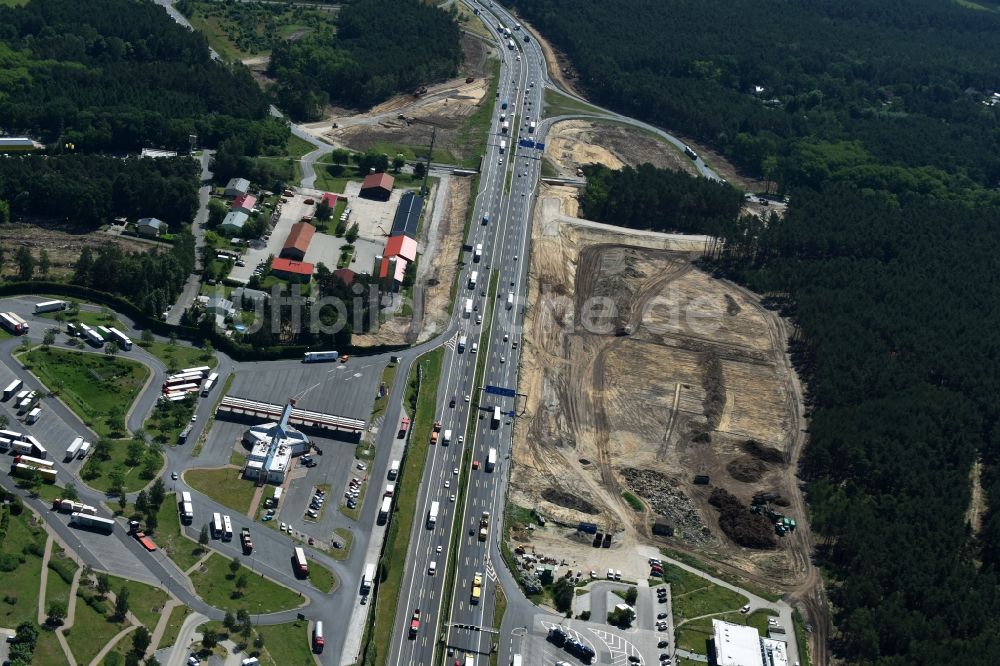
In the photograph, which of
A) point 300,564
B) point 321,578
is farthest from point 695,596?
point 300,564

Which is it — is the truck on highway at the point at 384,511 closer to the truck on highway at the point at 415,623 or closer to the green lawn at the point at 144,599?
the truck on highway at the point at 415,623

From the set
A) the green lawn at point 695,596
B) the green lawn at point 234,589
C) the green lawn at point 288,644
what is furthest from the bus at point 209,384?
the green lawn at point 695,596

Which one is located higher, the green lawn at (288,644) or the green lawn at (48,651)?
the green lawn at (48,651)

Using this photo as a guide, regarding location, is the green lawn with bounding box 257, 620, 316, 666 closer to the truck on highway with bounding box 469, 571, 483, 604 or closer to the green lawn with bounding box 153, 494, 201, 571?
the green lawn with bounding box 153, 494, 201, 571

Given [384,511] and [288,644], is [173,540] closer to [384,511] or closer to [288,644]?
[288,644]

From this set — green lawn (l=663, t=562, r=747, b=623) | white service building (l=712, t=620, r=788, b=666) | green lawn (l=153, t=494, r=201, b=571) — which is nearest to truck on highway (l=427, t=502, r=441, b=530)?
green lawn (l=153, t=494, r=201, b=571)

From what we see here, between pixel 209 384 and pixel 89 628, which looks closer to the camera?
pixel 89 628

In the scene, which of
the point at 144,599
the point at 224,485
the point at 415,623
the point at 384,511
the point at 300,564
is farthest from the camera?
the point at 224,485
